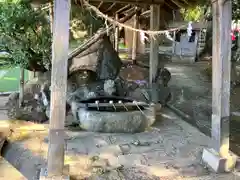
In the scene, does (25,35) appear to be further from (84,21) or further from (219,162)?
(219,162)

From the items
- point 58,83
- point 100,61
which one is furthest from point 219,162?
point 100,61

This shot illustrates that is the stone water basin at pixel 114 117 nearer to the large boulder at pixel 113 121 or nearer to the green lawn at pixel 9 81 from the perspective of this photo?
the large boulder at pixel 113 121

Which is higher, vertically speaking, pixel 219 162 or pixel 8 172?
pixel 219 162

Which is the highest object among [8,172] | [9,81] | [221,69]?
[221,69]

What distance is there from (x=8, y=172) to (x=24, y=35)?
3.00 m

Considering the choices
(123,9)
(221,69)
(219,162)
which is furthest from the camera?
(123,9)

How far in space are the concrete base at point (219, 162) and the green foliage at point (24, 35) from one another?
12.3 feet

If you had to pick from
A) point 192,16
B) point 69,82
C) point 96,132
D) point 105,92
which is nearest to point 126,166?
point 96,132

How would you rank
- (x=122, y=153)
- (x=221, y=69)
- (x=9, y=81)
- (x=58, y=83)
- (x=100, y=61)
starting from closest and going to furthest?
(x=58, y=83) → (x=221, y=69) → (x=122, y=153) → (x=100, y=61) → (x=9, y=81)

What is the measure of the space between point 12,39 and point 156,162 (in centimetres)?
349

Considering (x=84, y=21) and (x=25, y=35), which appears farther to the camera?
(x=84, y=21)

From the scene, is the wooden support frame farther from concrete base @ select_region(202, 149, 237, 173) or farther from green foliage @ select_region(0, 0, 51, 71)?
green foliage @ select_region(0, 0, 51, 71)

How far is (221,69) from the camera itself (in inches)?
141

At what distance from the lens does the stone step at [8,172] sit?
11.4 ft
